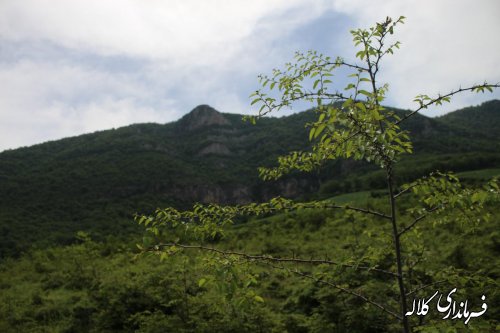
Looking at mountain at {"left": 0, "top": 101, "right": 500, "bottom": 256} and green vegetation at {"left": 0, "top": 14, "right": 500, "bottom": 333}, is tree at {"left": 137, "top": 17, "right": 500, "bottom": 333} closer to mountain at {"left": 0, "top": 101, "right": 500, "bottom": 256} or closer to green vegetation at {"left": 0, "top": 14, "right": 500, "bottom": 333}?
green vegetation at {"left": 0, "top": 14, "right": 500, "bottom": 333}

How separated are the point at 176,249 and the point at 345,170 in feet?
351

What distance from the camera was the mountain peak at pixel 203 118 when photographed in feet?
564

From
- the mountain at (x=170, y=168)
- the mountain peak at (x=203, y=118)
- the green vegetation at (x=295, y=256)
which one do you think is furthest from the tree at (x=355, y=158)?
the mountain peak at (x=203, y=118)

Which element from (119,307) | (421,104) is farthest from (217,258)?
(119,307)

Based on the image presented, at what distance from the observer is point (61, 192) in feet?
295

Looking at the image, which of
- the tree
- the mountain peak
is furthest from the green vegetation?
the mountain peak

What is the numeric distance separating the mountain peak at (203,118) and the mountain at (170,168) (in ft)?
2.17

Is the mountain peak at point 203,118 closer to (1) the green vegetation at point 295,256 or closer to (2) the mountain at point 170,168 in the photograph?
(2) the mountain at point 170,168

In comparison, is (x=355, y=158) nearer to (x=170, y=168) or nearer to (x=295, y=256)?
(x=295, y=256)

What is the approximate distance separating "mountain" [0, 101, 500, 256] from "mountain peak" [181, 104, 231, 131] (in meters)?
0.66

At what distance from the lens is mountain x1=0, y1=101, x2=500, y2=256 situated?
6869 centimetres

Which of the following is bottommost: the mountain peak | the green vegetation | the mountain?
the green vegetation

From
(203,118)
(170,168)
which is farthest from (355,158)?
(203,118)

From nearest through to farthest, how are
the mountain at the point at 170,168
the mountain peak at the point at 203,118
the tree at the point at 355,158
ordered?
the tree at the point at 355,158
the mountain at the point at 170,168
the mountain peak at the point at 203,118
